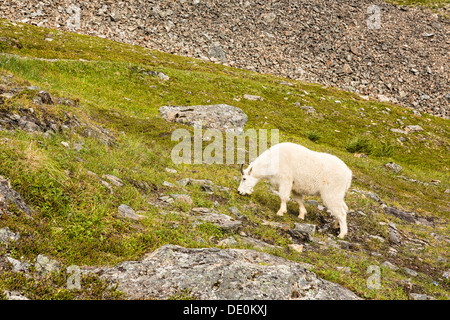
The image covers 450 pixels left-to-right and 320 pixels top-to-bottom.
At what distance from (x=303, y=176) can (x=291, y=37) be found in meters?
54.4

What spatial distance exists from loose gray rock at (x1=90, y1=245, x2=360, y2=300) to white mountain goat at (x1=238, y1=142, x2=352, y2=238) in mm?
5121

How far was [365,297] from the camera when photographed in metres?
6.02

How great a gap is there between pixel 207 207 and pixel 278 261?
368 cm

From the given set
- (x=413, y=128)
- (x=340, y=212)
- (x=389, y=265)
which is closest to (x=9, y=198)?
(x=389, y=265)

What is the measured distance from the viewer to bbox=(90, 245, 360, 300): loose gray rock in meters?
5.13

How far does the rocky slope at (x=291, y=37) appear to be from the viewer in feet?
177

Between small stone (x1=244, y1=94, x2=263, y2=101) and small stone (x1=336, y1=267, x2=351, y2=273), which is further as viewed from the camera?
small stone (x1=244, y1=94, x2=263, y2=101)

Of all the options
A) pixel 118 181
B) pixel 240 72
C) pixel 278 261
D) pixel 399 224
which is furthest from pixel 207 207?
pixel 240 72

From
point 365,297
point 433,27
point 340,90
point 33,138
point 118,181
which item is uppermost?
point 433,27

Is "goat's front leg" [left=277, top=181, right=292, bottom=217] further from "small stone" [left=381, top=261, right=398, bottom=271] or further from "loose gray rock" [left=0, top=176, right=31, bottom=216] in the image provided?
"loose gray rock" [left=0, top=176, right=31, bottom=216]

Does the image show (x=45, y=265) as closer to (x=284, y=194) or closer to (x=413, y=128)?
(x=284, y=194)

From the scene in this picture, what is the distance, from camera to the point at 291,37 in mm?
59719

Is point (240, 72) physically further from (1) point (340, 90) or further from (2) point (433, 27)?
(2) point (433, 27)

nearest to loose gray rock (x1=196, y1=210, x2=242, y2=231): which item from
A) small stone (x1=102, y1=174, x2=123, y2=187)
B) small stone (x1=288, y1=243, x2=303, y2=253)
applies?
small stone (x1=288, y1=243, x2=303, y2=253)
